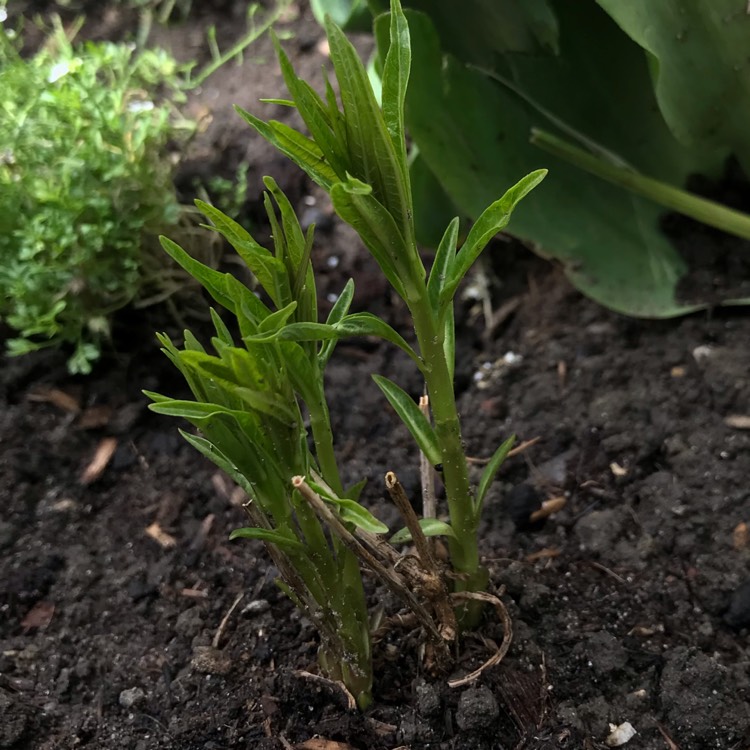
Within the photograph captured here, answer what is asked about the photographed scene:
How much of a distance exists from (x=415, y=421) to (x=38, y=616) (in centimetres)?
62

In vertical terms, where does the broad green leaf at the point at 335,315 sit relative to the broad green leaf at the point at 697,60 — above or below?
above

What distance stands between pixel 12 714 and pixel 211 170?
1070 mm

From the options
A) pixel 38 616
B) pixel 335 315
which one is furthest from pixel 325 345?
pixel 38 616

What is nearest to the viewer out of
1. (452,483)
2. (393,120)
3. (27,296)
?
(393,120)

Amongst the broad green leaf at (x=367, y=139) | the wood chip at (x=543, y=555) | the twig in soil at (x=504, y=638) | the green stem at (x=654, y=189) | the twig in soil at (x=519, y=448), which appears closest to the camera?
the broad green leaf at (x=367, y=139)

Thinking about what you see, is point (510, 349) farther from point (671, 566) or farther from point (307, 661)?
point (307, 661)

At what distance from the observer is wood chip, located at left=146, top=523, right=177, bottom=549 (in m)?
1.13

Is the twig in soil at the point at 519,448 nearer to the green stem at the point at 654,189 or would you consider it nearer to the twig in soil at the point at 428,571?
the twig in soil at the point at 428,571

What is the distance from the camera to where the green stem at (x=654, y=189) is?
→ 4.16 ft

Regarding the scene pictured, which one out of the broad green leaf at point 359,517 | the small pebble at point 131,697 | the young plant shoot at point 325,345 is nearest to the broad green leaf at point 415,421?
the young plant shoot at point 325,345

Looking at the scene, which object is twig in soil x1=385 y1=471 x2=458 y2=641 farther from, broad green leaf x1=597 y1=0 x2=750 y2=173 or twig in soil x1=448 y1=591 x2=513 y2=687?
broad green leaf x1=597 y1=0 x2=750 y2=173

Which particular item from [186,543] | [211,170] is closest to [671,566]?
[186,543]

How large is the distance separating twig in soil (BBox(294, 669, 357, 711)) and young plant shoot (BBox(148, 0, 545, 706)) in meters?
0.04

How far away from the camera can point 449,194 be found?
4.33 feet
